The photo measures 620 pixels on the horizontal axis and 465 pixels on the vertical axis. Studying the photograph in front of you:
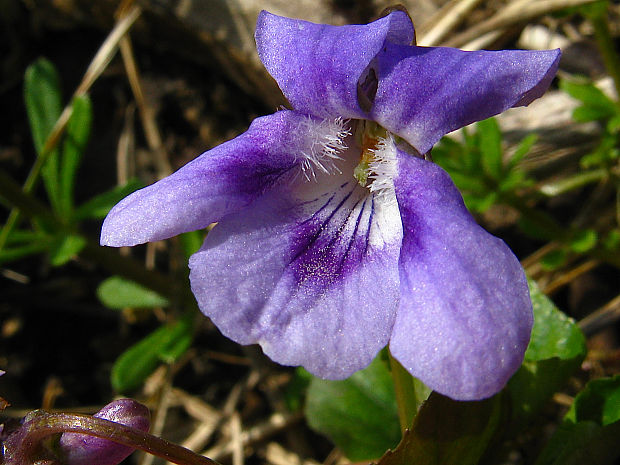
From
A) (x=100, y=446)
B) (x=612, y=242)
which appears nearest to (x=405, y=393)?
(x=100, y=446)

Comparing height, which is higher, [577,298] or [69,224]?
Answer: [69,224]

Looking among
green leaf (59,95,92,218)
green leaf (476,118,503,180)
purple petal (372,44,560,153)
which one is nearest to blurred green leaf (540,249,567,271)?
green leaf (476,118,503,180)

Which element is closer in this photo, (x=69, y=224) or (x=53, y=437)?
(x=53, y=437)

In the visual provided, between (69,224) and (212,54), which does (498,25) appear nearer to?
(212,54)

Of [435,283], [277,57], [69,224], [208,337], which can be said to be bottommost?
[208,337]

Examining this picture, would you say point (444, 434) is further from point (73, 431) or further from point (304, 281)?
point (73, 431)

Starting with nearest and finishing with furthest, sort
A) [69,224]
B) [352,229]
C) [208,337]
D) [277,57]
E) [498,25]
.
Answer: [277,57] < [352,229] < [498,25] < [69,224] < [208,337]

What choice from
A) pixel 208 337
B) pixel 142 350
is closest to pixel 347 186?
pixel 142 350
